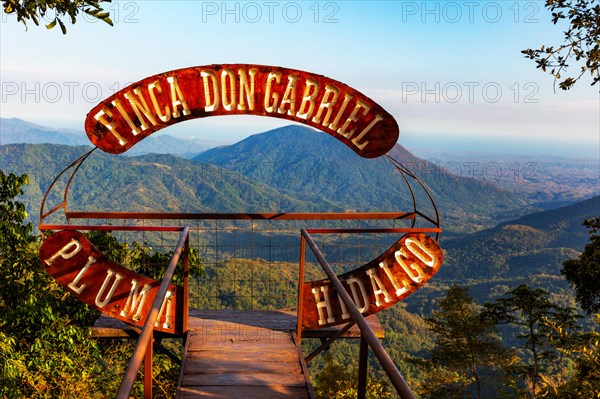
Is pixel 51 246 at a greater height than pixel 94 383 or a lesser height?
greater

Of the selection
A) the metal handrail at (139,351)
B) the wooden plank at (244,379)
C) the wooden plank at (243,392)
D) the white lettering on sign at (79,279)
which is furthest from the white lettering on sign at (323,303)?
the white lettering on sign at (79,279)

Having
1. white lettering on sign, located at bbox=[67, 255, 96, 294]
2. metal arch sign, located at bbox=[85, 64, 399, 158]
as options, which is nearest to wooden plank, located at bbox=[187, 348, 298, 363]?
white lettering on sign, located at bbox=[67, 255, 96, 294]

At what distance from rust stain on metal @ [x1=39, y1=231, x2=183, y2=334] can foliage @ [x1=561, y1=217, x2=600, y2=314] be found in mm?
Result: 10871

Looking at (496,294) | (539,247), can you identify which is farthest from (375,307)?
(539,247)

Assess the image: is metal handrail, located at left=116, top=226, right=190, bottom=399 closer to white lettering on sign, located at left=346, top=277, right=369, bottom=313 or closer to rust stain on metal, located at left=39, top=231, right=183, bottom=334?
rust stain on metal, located at left=39, top=231, right=183, bottom=334

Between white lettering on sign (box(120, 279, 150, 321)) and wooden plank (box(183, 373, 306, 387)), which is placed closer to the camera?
wooden plank (box(183, 373, 306, 387))

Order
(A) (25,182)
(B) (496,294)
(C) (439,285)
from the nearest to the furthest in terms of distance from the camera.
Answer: (A) (25,182), (B) (496,294), (C) (439,285)

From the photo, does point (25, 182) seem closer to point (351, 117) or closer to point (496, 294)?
point (351, 117)

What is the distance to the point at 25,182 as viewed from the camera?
1173 centimetres

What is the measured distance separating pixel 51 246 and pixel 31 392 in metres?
8.17

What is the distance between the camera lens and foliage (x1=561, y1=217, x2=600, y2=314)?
42.1ft

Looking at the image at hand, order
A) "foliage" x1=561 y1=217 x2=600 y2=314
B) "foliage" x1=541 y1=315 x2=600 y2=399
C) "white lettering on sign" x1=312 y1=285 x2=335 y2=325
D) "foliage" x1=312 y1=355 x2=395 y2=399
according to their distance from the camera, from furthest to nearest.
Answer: "foliage" x1=312 y1=355 x2=395 y2=399
"foliage" x1=561 y1=217 x2=600 y2=314
"foliage" x1=541 y1=315 x2=600 y2=399
"white lettering on sign" x1=312 y1=285 x2=335 y2=325

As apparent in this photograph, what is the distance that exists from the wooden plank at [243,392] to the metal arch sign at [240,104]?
2908 mm

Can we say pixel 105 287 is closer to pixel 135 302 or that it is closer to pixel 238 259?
pixel 135 302
